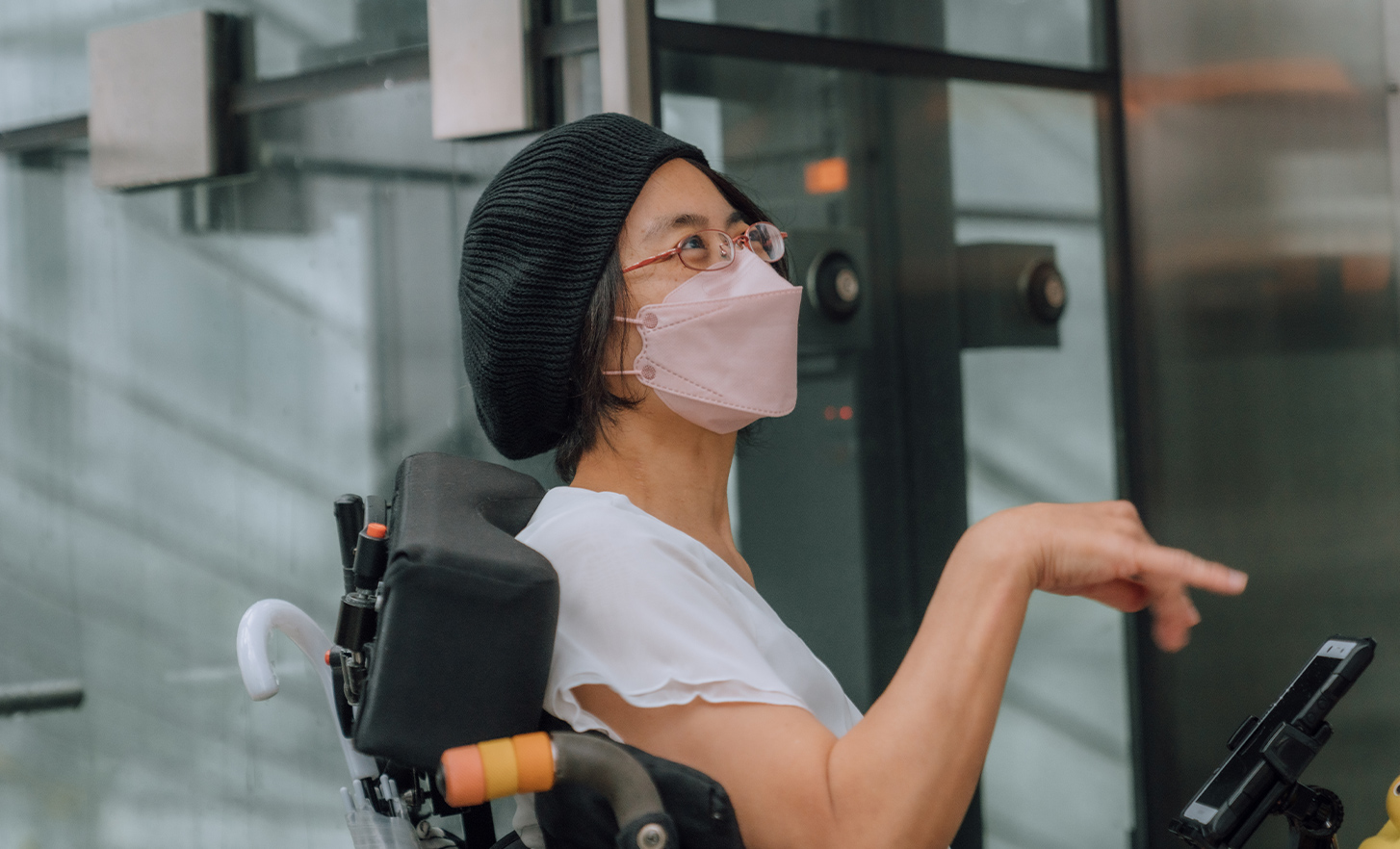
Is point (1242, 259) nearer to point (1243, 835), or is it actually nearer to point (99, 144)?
point (1243, 835)

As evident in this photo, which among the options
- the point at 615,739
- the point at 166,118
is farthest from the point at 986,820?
the point at 166,118

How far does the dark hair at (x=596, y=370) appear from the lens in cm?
140

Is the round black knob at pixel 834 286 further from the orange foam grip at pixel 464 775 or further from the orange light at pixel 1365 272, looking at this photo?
the orange foam grip at pixel 464 775

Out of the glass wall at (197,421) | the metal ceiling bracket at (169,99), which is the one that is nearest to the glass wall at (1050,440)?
the glass wall at (197,421)

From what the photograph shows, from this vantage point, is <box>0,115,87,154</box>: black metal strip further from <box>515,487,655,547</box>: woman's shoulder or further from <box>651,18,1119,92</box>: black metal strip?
<box>515,487,655,547</box>: woman's shoulder

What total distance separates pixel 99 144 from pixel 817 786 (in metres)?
2.94

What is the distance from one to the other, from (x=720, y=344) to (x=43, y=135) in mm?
2812

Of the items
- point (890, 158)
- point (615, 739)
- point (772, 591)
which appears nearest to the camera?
point (615, 739)

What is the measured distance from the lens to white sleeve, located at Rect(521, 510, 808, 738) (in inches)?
44.2

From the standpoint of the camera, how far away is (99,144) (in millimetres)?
3275

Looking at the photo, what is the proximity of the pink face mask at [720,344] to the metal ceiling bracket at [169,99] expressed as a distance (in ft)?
6.66

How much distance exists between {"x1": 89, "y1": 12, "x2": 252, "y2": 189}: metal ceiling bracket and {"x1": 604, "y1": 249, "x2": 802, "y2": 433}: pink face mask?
6.66 feet

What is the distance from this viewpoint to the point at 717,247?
1454 millimetres

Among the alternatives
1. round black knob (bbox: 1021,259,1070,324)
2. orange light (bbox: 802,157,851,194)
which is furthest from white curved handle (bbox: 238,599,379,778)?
round black knob (bbox: 1021,259,1070,324)
